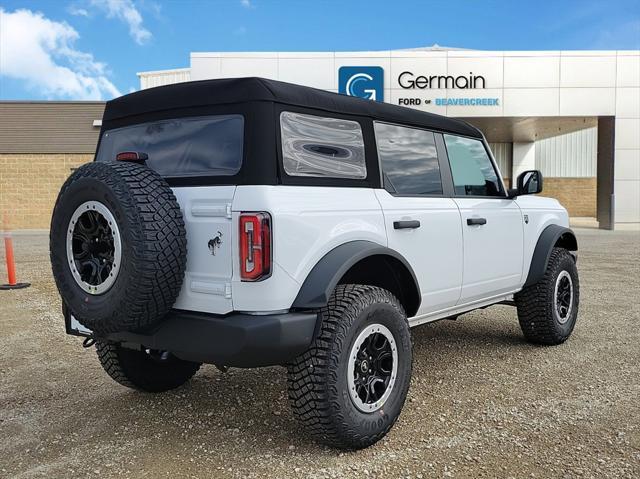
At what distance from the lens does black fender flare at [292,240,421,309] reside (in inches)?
113

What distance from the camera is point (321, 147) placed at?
3254 mm

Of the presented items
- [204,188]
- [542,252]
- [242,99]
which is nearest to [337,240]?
[204,188]

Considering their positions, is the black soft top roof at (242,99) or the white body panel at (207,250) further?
the black soft top roof at (242,99)

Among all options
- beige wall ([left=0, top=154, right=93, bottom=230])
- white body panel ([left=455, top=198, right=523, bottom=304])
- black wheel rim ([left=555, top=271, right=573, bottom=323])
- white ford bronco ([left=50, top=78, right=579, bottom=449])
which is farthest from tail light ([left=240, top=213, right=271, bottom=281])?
beige wall ([left=0, top=154, right=93, bottom=230])

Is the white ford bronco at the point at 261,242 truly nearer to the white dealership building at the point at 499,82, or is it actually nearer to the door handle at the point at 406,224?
the door handle at the point at 406,224

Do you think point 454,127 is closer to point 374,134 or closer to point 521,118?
point 374,134

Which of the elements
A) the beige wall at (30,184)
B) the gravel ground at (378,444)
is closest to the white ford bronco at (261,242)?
the gravel ground at (378,444)

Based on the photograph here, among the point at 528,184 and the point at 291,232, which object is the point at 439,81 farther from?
the point at 291,232

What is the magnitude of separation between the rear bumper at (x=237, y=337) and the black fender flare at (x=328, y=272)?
0.08 m

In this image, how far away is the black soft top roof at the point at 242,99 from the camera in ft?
9.84

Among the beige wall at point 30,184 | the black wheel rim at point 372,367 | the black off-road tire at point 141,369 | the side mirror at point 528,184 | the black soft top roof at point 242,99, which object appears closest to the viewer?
the black soft top roof at point 242,99

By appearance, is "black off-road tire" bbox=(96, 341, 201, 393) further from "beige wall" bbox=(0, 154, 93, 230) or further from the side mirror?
"beige wall" bbox=(0, 154, 93, 230)

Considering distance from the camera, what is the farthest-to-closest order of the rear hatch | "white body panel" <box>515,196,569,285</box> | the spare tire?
"white body panel" <box>515,196,569,285</box>, the rear hatch, the spare tire

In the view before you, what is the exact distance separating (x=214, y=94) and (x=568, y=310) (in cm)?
404
